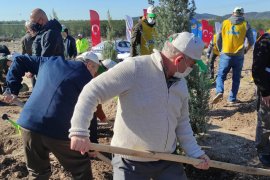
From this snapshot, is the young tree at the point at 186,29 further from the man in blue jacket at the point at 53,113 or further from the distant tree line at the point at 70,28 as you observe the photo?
the distant tree line at the point at 70,28

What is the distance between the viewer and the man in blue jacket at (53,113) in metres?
3.23

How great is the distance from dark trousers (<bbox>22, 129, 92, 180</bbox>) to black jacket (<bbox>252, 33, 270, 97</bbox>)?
2177 millimetres

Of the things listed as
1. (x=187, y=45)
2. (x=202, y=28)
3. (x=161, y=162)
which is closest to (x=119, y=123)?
(x=161, y=162)

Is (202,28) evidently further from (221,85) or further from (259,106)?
(259,106)

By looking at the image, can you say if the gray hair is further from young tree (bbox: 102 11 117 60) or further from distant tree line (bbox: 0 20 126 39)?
distant tree line (bbox: 0 20 126 39)

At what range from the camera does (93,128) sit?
3662 mm

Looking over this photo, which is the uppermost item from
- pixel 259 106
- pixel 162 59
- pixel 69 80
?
pixel 162 59

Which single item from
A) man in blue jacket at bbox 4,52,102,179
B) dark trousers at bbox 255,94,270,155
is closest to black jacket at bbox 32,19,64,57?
man in blue jacket at bbox 4,52,102,179

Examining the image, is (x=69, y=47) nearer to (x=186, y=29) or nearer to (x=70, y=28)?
(x=186, y=29)

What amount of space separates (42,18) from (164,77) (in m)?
3.30

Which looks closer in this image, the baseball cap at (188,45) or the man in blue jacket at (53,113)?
the baseball cap at (188,45)

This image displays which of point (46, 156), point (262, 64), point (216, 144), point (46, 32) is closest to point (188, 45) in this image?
point (46, 156)

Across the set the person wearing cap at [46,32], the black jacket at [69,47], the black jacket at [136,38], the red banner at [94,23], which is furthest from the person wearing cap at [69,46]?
the person wearing cap at [46,32]

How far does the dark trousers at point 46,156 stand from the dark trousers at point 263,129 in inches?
88.0
